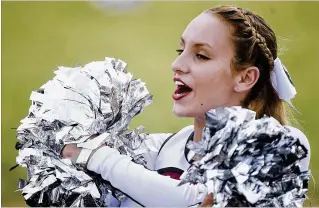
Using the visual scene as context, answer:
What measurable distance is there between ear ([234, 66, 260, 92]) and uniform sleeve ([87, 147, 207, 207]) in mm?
231

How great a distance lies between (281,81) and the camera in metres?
1.09

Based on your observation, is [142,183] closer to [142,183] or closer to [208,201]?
[142,183]

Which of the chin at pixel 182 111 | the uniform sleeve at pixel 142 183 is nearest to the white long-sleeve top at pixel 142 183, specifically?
the uniform sleeve at pixel 142 183

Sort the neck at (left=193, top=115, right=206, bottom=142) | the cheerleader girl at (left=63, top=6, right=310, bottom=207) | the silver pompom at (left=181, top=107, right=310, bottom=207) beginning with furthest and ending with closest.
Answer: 1. the neck at (left=193, top=115, right=206, bottom=142)
2. the cheerleader girl at (left=63, top=6, right=310, bottom=207)
3. the silver pompom at (left=181, top=107, right=310, bottom=207)

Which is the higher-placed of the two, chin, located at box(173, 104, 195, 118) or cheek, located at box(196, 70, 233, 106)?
cheek, located at box(196, 70, 233, 106)

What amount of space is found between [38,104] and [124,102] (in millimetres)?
150

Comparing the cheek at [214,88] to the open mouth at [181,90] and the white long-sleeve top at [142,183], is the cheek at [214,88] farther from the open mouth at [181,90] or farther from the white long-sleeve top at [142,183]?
the white long-sleeve top at [142,183]

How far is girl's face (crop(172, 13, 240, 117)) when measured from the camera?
1.01 meters

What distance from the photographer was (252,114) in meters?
0.85

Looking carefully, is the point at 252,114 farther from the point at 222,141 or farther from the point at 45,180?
the point at 45,180

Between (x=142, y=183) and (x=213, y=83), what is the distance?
0.23 metres

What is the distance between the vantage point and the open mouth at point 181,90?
3.33 feet

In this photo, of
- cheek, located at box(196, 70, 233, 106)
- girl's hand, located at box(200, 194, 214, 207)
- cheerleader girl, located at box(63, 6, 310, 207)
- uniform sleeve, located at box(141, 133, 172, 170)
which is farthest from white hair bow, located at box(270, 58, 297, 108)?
girl's hand, located at box(200, 194, 214, 207)

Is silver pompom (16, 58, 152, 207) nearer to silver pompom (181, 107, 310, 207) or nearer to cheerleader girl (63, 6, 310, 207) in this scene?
cheerleader girl (63, 6, 310, 207)
